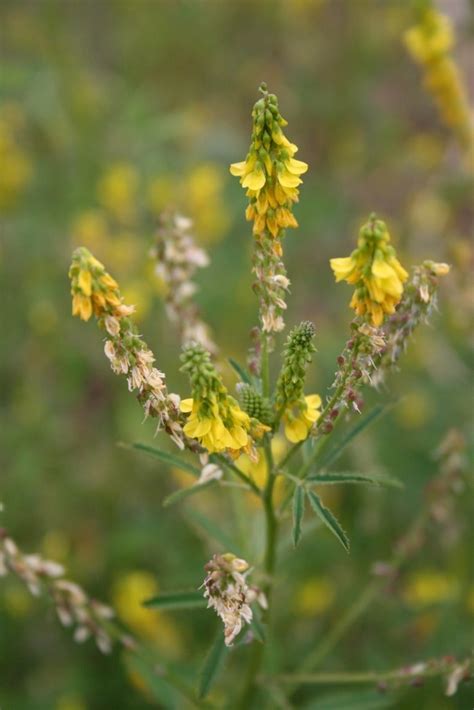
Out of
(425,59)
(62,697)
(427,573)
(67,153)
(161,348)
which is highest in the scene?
(67,153)

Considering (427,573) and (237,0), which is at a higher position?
(237,0)

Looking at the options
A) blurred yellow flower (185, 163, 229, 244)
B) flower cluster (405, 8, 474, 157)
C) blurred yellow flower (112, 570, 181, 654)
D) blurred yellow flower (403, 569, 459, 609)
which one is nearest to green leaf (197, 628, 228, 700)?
blurred yellow flower (403, 569, 459, 609)

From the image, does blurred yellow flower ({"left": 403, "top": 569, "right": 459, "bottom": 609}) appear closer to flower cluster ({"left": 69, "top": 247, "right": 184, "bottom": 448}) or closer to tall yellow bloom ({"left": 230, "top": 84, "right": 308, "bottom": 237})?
flower cluster ({"left": 69, "top": 247, "right": 184, "bottom": 448})

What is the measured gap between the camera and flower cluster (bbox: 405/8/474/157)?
9.71ft

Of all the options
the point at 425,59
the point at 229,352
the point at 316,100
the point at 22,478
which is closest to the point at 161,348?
the point at 229,352

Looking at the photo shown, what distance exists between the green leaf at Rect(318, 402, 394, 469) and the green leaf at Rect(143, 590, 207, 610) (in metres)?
0.45

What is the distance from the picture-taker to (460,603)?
115 inches

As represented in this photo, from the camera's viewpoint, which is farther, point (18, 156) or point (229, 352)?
point (18, 156)

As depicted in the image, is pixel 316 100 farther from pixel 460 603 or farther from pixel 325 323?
pixel 460 603

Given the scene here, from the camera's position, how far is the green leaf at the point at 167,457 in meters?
1.79

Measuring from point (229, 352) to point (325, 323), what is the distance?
91 centimetres

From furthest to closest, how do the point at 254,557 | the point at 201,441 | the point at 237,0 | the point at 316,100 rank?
A: the point at 237,0 < the point at 316,100 < the point at 254,557 < the point at 201,441

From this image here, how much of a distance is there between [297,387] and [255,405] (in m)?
0.11

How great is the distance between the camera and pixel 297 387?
1.61m
